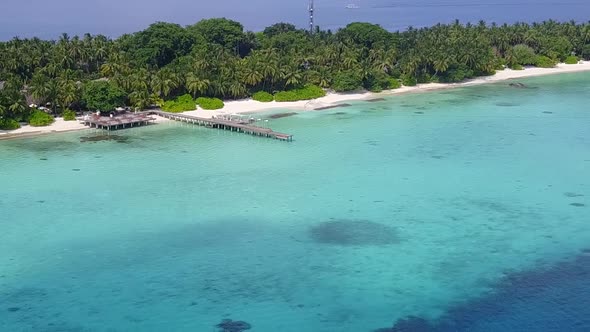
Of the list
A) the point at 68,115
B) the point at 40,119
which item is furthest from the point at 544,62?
the point at 40,119

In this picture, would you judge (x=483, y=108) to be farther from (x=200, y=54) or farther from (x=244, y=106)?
(x=200, y=54)

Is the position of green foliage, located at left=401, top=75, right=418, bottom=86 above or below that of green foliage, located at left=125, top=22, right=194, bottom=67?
below

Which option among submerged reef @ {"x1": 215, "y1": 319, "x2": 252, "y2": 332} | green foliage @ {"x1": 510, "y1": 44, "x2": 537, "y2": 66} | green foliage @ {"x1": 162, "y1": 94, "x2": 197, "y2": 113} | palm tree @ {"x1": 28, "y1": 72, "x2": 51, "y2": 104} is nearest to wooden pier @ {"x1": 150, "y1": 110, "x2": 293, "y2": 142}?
green foliage @ {"x1": 162, "y1": 94, "x2": 197, "y2": 113}

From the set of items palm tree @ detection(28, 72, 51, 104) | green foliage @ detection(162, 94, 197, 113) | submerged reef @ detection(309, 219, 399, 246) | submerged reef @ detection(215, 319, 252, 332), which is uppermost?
palm tree @ detection(28, 72, 51, 104)

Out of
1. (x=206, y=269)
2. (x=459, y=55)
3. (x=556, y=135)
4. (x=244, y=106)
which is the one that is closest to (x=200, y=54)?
(x=244, y=106)

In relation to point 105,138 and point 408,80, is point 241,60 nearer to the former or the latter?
point 408,80

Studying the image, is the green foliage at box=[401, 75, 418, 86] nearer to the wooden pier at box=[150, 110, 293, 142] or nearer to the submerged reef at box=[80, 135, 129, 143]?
the wooden pier at box=[150, 110, 293, 142]
